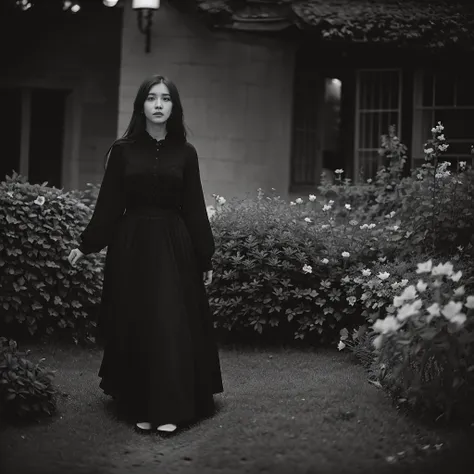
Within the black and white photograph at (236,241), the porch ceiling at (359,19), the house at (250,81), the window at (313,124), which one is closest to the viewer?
the black and white photograph at (236,241)

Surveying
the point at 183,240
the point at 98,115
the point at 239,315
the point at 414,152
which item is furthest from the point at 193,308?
the point at 98,115

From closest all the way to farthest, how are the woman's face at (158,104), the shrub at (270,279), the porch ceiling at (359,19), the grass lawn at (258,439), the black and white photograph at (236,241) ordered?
the grass lawn at (258,439), the black and white photograph at (236,241), the woman's face at (158,104), the shrub at (270,279), the porch ceiling at (359,19)

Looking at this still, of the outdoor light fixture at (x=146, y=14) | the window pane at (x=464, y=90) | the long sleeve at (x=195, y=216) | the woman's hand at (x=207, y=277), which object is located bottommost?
the woman's hand at (x=207, y=277)

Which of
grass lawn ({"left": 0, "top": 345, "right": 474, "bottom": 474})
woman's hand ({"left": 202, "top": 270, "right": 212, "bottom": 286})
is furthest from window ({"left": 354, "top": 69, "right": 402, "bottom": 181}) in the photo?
woman's hand ({"left": 202, "top": 270, "right": 212, "bottom": 286})

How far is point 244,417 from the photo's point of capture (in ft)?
17.1

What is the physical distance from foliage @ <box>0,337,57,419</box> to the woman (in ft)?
1.28

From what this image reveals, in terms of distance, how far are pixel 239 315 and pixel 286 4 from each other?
4377 mm

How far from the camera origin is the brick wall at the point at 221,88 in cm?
1056

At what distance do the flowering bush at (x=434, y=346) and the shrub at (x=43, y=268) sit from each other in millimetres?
3367

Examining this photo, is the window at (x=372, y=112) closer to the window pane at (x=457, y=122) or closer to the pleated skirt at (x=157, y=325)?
the window pane at (x=457, y=122)

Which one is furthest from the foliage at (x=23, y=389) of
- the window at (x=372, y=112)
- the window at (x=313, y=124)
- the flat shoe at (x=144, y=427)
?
the window at (x=372, y=112)

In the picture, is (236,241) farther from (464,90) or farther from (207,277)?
(464,90)

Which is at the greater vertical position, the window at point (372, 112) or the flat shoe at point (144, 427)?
the window at point (372, 112)

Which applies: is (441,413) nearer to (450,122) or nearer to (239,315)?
(239,315)
